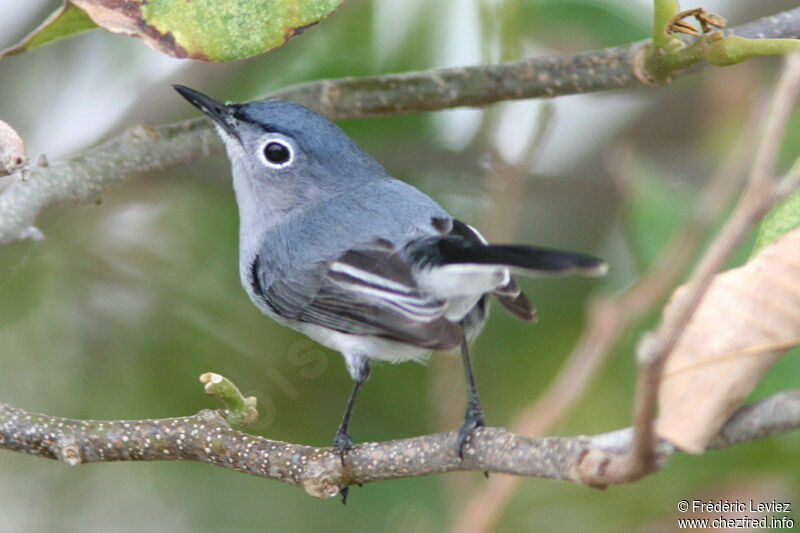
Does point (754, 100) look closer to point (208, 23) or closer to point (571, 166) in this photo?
point (571, 166)

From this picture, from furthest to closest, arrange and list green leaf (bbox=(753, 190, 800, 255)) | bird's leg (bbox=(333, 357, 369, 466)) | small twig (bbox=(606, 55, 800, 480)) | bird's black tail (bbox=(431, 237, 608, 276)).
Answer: bird's leg (bbox=(333, 357, 369, 466)), bird's black tail (bbox=(431, 237, 608, 276)), green leaf (bbox=(753, 190, 800, 255)), small twig (bbox=(606, 55, 800, 480))

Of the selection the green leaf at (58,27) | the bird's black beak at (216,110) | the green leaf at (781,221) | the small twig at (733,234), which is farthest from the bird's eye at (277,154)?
the small twig at (733,234)

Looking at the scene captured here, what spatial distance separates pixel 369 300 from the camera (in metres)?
1.42

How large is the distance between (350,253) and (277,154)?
1.24ft

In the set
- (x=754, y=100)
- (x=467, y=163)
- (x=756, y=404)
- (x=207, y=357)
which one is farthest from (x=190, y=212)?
(x=756, y=404)

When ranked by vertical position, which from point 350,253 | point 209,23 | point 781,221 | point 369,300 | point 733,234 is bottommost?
point 733,234

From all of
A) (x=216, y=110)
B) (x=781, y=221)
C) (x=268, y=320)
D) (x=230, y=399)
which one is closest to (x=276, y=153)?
(x=216, y=110)

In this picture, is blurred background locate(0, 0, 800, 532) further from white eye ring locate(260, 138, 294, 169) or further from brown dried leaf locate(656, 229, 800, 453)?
brown dried leaf locate(656, 229, 800, 453)

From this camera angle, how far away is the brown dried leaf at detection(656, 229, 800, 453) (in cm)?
75

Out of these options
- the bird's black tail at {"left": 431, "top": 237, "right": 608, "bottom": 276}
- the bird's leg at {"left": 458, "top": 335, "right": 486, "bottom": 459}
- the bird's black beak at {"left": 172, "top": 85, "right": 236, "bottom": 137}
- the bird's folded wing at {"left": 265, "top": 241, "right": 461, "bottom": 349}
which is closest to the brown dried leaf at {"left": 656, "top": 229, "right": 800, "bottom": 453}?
the bird's black tail at {"left": 431, "top": 237, "right": 608, "bottom": 276}

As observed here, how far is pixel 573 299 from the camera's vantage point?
7.05 ft

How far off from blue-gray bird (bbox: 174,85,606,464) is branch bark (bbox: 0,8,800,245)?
81 millimetres

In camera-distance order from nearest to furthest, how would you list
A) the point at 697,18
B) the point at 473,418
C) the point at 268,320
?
the point at 697,18
the point at 473,418
the point at 268,320

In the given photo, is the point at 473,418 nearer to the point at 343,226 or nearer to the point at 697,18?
the point at 343,226
